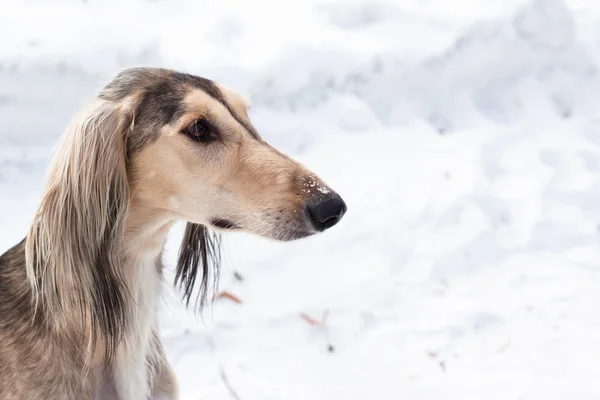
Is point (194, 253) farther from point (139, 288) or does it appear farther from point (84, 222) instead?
point (84, 222)

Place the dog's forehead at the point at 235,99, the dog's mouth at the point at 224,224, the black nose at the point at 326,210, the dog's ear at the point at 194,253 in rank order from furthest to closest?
the dog's ear at the point at 194,253 < the dog's forehead at the point at 235,99 < the dog's mouth at the point at 224,224 < the black nose at the point at 326,210

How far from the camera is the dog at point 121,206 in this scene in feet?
9.33

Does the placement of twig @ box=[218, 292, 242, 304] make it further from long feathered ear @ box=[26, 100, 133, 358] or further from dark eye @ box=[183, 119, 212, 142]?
dark eye @ box=[183, 119, 212, 142]

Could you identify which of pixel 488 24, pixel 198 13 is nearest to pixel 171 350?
pixel 198 13

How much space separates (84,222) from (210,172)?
1.59 ft

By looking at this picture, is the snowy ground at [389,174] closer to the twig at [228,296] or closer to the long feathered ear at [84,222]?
the twig at [228,296]

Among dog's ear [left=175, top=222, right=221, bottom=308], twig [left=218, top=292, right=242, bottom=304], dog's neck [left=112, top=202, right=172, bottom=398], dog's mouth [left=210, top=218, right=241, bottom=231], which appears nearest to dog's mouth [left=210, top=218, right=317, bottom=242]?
dog's mouth [left=210, top=218, right=241, bottom=231]

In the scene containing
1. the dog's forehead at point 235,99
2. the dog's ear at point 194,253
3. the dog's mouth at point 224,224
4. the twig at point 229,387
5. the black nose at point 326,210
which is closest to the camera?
the black nose at point 326,210

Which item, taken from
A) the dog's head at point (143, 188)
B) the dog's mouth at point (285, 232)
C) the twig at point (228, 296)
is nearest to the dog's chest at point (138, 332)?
the dog's head at point (143, 188)

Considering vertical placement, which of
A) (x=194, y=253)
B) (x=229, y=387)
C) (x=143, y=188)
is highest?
(x=143, y=188)

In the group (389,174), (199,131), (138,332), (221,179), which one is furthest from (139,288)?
(389,174)

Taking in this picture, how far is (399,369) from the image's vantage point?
13.7 feet

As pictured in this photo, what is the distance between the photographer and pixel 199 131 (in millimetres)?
2875

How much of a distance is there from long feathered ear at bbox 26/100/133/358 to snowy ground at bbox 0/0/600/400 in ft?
4.07
